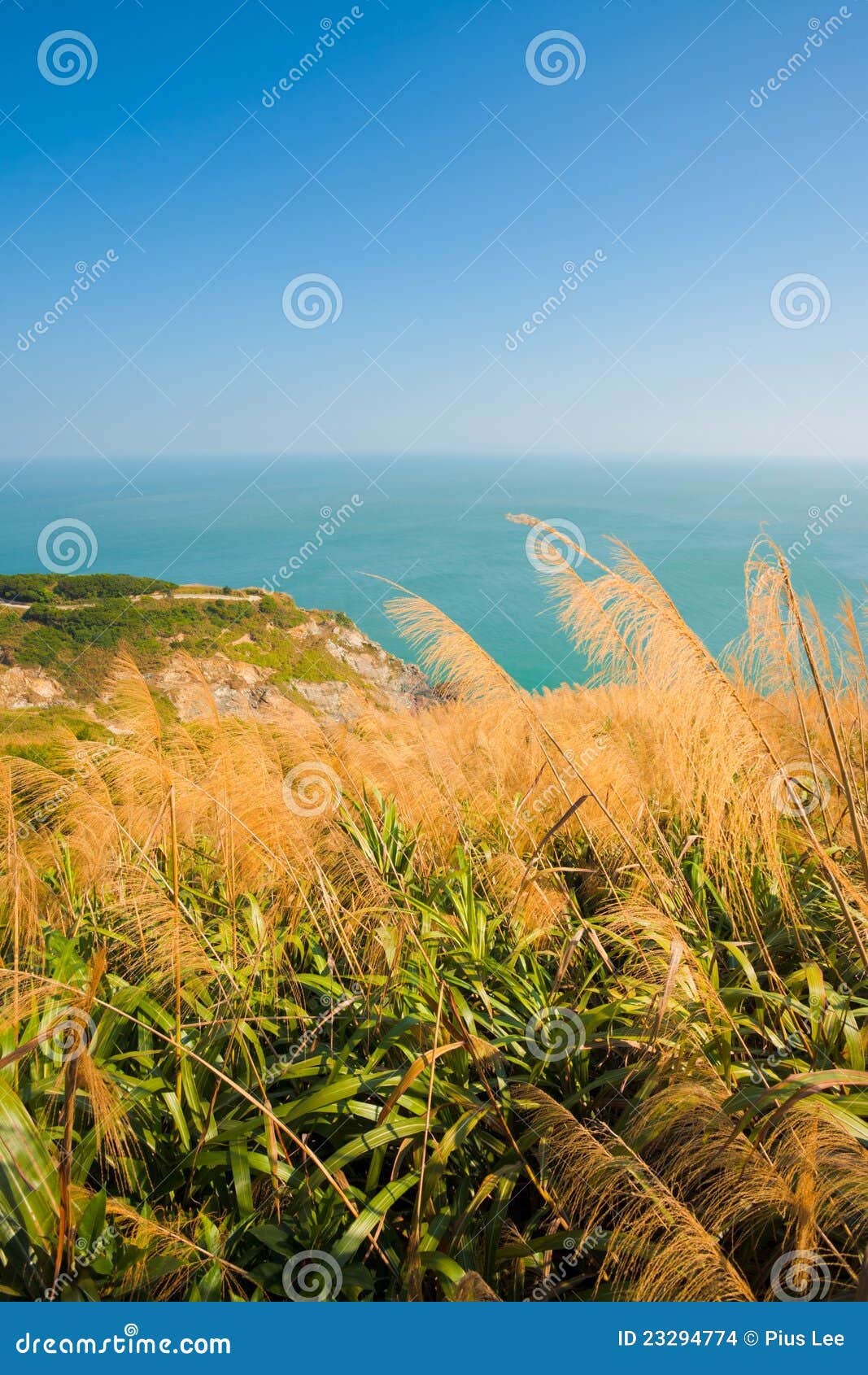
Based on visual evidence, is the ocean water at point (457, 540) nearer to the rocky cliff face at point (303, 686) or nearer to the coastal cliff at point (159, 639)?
the rocky cliff face at point (303, 686)

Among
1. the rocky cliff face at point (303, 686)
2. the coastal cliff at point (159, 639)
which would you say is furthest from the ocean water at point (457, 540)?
the coastal cliff at point (159, 639)

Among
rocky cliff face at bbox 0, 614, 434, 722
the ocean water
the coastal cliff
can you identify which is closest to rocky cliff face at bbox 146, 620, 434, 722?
rocky cliff face at bbox 0, 614, 434, 722

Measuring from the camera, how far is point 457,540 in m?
94.5

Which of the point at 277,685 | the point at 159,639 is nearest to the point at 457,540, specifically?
the point at 277,685

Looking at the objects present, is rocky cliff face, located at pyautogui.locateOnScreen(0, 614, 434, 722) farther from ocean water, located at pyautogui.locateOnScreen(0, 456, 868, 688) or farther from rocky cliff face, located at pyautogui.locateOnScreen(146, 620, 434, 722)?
ocean water, located at pyautogui.locateOnScreen(0, 456, 868, 688)

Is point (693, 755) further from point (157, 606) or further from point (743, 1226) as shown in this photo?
point (157, 606)

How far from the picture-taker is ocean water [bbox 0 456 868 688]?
5072 centimetres

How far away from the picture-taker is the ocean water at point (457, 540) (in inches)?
1997

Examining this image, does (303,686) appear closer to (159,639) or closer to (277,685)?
(277,685)

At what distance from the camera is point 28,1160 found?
6.36 ft

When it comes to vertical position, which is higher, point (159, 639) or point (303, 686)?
point (159, 639)

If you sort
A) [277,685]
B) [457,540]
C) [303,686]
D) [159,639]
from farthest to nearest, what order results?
1. [457,540]
2. [303,686]
3. [277,685]
4. [159,639]

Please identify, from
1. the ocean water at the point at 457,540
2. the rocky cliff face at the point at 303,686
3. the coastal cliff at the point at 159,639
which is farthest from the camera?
the ocean water at the point at 457,540

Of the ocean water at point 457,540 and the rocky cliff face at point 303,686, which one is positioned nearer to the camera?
the rocky cliff face at point 303,686
